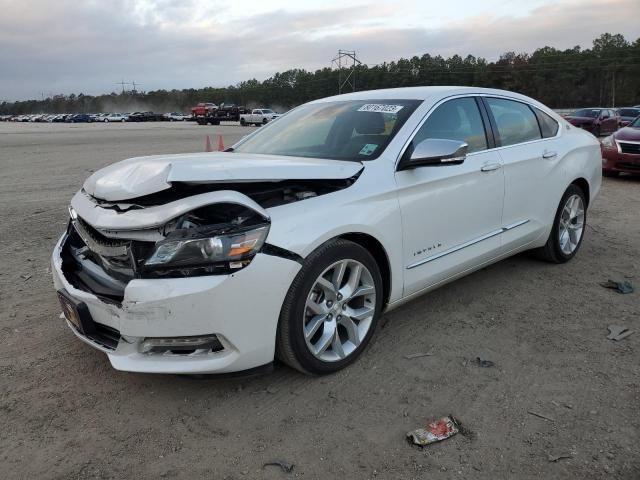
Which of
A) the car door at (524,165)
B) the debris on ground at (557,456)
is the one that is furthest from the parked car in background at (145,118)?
the debris on ground at (557,456)

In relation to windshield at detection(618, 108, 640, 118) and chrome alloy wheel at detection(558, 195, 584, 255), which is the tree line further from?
chrome alloy wheel at detection(558, 195, 584, 255)

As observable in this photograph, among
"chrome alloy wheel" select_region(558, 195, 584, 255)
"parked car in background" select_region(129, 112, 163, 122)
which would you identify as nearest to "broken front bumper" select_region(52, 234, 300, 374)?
"chrome alloy wheel" select_region(558, 195, 584, 255)

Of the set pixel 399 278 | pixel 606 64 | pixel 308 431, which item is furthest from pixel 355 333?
pixel 606 64

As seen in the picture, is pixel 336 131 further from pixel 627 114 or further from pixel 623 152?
pixel 627 114

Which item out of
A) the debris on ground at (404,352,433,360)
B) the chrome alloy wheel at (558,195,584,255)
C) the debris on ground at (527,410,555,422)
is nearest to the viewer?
the debris on ground at (527,410,555,422)

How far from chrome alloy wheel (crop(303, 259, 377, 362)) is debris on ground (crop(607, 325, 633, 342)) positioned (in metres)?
1.68

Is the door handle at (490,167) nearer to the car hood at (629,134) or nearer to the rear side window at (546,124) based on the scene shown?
the rear side window at (546,124)

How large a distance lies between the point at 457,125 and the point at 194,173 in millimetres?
2119

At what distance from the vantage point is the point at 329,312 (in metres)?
3.02

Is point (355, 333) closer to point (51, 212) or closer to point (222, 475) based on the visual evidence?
point (222, 475)

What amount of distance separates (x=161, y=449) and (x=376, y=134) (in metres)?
2.33

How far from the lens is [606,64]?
89438 millimetres

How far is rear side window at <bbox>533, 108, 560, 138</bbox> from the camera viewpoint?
4.82 meters

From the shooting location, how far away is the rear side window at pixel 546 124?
15.8 ft
